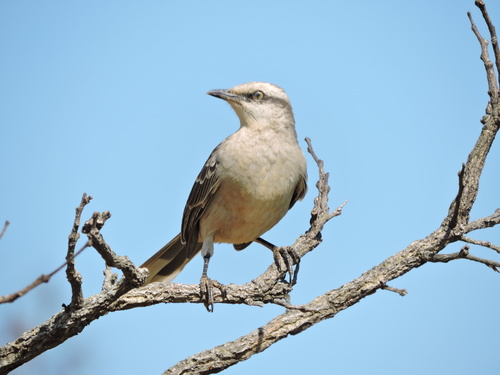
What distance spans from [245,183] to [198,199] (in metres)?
0.68

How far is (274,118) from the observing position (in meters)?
6.54

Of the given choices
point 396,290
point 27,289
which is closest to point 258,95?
point 396,290

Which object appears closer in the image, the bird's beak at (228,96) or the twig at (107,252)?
the twig at (107,252)

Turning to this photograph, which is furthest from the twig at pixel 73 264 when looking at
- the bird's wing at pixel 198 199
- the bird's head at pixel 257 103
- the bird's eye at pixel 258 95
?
the bird's eye at pixel 258 95

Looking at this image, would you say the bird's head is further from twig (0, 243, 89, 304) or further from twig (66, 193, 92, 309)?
twig (0, 243, 89, 304)

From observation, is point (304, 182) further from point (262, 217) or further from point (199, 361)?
point (199, 361)

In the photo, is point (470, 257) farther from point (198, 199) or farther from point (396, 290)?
point (198, 199)

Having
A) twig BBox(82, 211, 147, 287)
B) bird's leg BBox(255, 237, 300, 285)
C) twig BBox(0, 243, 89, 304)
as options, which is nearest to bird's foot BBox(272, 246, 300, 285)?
bird's leg BBox(255, 237, 300, 285)

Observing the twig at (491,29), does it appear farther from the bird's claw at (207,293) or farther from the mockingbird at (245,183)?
the bird's claw at (207,293)

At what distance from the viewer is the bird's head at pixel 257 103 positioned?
21.4 ft

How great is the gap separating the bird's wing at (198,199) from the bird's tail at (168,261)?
0.09 m

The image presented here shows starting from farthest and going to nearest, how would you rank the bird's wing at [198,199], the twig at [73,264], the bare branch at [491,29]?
the bird's wing at [198,199] < the bare branch at [491,29] < the twig at [73,264]

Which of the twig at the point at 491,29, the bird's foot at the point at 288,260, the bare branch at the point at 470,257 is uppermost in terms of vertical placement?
the twig at the point at 491,29

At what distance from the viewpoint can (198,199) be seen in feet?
21.5
